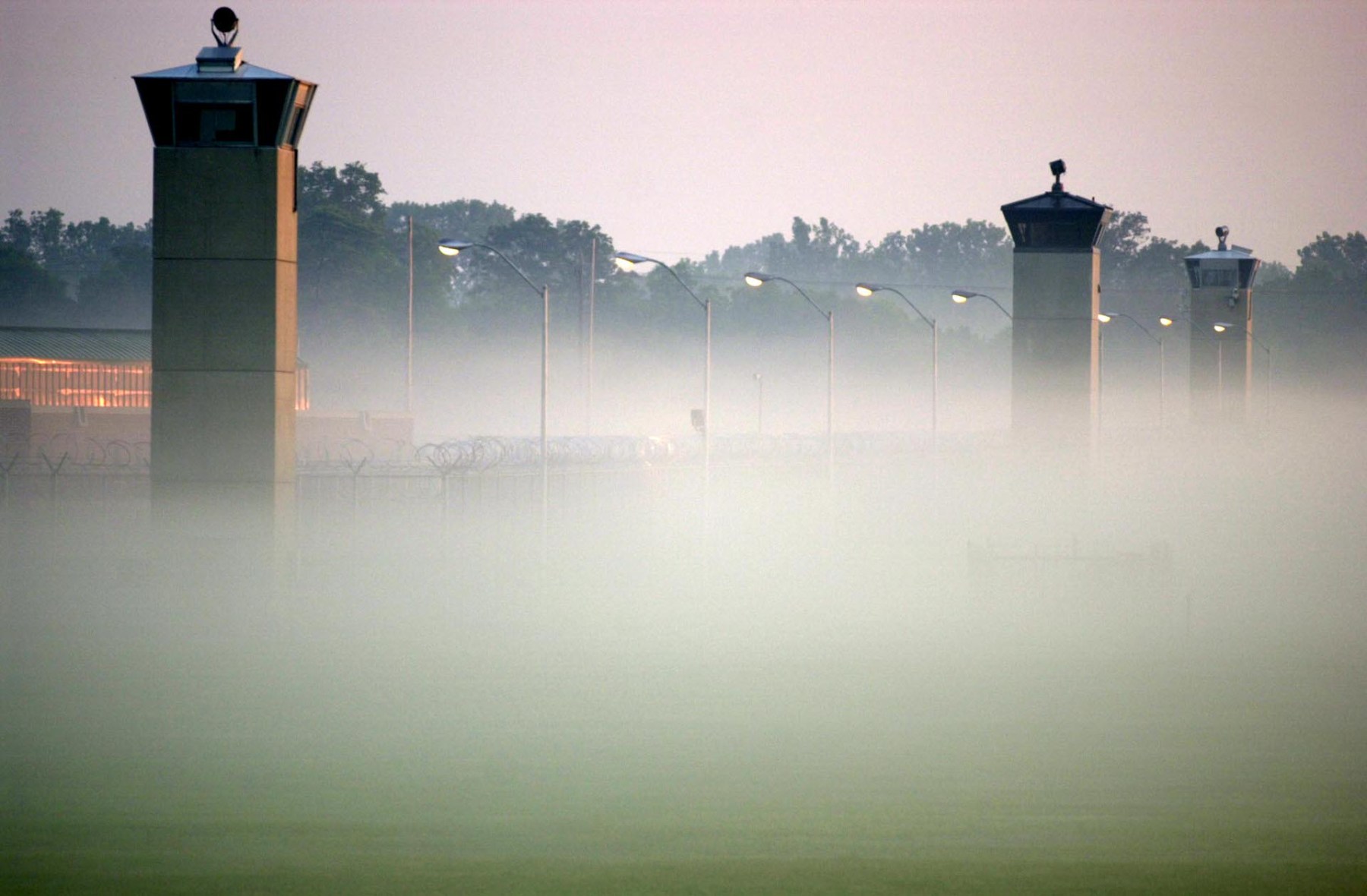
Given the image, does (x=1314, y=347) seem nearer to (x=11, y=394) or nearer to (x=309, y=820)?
(x=11, y=394)

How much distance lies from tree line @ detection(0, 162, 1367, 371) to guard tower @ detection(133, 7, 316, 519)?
59784 mm

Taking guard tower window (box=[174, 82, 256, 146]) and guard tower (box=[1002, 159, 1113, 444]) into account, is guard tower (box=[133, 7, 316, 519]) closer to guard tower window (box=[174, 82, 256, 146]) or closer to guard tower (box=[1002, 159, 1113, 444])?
guard tower window (box=[174, 82, 256, 146])

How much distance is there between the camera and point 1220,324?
8806 cm

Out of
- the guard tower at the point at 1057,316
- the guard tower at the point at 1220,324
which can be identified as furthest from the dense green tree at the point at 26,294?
the guard tower at the point at 1057,316

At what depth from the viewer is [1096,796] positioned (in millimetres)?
16594

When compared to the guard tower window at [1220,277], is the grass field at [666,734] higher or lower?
lower

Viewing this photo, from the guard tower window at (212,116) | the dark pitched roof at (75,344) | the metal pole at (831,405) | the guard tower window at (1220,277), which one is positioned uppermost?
the guard tower window at (1220,277)

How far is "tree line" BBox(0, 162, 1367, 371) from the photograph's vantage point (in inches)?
4274

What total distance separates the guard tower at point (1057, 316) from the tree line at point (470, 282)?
43488 millimetres

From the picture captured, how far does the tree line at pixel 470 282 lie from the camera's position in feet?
356

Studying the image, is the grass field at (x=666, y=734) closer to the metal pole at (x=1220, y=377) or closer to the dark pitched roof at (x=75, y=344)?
the dark pitched roof at (x=75, y=344)

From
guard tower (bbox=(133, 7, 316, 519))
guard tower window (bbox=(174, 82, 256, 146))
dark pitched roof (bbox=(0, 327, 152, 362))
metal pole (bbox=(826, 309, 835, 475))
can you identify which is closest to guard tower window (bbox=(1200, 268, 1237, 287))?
metal pole (bbox=(826, 309, 835, 475))

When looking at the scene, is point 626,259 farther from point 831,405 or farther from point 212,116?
point 831,405

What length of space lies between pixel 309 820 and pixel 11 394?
169 ft
